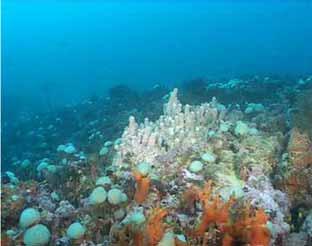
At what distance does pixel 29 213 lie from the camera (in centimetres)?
466

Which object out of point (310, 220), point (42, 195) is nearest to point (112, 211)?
point (42, 195)

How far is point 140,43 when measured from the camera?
98875 mm

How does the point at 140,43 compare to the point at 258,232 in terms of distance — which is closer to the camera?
the point at 258,232

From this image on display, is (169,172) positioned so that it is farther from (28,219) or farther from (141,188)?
(28,219)

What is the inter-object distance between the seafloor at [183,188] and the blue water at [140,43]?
22.2 metres

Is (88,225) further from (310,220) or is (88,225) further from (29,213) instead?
(310,220)

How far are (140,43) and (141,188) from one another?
9524 cm

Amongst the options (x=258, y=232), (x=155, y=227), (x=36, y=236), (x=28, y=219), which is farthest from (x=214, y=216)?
(x=28, y=219)

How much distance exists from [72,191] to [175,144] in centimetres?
178

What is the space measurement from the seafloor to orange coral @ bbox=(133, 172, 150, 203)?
1cm

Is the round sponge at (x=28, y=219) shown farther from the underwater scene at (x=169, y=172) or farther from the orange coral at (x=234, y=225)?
the orange coral at (x=234, y=225)

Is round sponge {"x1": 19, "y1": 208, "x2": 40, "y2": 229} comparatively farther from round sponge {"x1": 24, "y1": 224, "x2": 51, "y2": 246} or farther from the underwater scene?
round sponge {"x1": 24, "y1": 224, "x2": 51, "y2": 246}

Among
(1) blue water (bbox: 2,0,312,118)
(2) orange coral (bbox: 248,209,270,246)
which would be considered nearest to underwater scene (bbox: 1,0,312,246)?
(2) orange coral (bbox: 248,209,270,246)

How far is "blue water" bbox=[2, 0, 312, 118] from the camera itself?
53.3 metres
